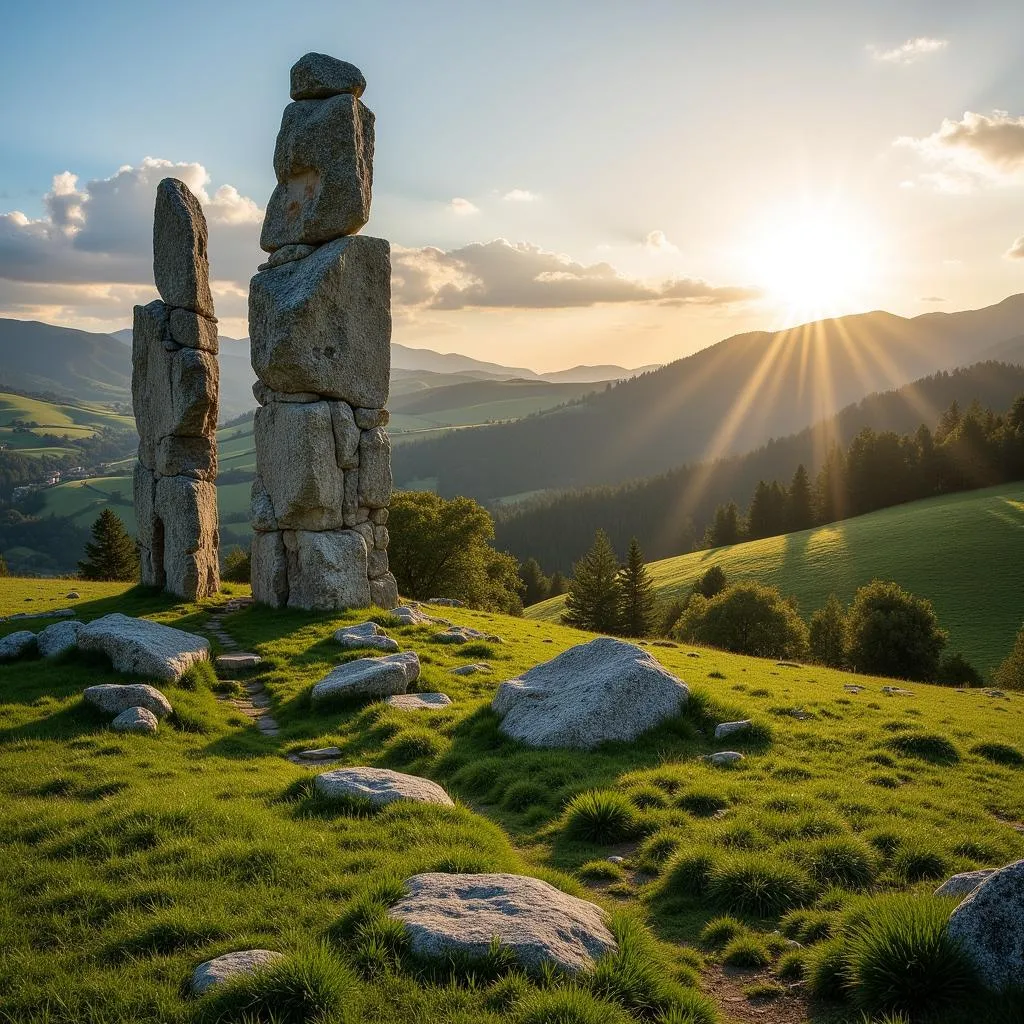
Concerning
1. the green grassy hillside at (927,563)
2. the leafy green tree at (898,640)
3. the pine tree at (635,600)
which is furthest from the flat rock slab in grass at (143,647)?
the green grassy hillside at (927,563)

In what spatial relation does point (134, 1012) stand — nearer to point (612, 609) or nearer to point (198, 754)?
point (198, 754)

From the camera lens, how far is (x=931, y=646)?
57312mm

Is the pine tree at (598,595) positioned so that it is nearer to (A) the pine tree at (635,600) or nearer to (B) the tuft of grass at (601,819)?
(A) the pine tree at (635,600)

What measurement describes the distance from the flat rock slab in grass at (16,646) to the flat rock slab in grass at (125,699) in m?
6.06

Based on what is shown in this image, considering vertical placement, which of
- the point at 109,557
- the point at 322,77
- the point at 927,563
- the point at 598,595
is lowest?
the point at 598,595

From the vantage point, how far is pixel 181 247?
3450 cm

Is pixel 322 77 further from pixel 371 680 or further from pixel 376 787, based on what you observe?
pixel 376 787

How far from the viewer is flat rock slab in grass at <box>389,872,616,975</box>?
721 cm

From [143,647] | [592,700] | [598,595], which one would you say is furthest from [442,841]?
[598,595]

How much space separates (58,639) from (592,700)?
15.2m

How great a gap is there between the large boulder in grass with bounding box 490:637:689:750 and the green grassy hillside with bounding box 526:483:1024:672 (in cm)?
5578

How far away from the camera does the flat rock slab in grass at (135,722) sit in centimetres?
1541

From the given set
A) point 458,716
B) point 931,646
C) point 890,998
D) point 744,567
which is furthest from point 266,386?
point 744,567

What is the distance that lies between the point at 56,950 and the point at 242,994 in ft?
7.66
